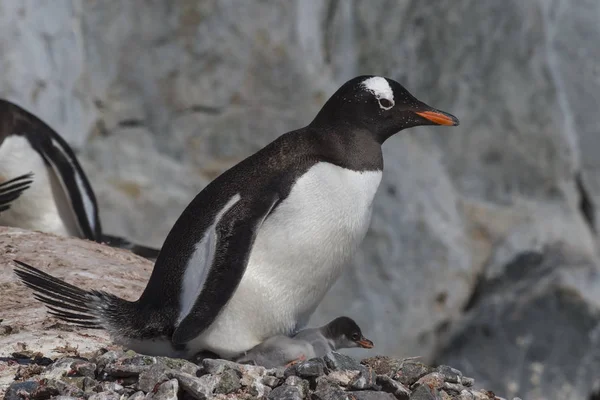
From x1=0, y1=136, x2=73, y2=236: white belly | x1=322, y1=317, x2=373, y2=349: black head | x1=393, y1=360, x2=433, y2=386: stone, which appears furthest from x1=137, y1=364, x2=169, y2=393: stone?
x1=0, y1=136, x2=73, y2=236: white belly

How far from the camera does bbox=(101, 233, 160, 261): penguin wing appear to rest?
19.1ft

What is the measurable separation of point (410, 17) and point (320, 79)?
945mm

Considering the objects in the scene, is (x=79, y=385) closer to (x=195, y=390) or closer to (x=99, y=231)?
(x=195, y=390)

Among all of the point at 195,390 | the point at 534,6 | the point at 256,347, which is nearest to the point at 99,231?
the point at 256,347

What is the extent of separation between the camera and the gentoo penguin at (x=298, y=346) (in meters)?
3.47

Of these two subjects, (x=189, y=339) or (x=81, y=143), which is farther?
(x=81, y=143)

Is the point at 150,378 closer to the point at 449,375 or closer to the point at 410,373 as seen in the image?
the point at 410,373

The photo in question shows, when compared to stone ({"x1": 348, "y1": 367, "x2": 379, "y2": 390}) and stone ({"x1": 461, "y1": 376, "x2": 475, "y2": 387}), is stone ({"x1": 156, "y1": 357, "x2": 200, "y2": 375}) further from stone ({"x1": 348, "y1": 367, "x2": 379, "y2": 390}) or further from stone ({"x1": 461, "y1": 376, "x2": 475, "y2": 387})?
stone ({"x1": 461, "y1": 376, "x2": 475, "y2": 387})

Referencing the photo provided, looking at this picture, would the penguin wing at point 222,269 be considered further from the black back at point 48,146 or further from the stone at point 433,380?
the black back at point 48,146

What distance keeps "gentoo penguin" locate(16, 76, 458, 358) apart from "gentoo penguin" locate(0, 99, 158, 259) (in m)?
2.38

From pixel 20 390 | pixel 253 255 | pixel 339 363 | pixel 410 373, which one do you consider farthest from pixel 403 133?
pixel 20 390

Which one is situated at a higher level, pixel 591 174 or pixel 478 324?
pixel 591 174

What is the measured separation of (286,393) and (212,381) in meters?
0.21

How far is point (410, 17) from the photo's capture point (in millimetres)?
9000
